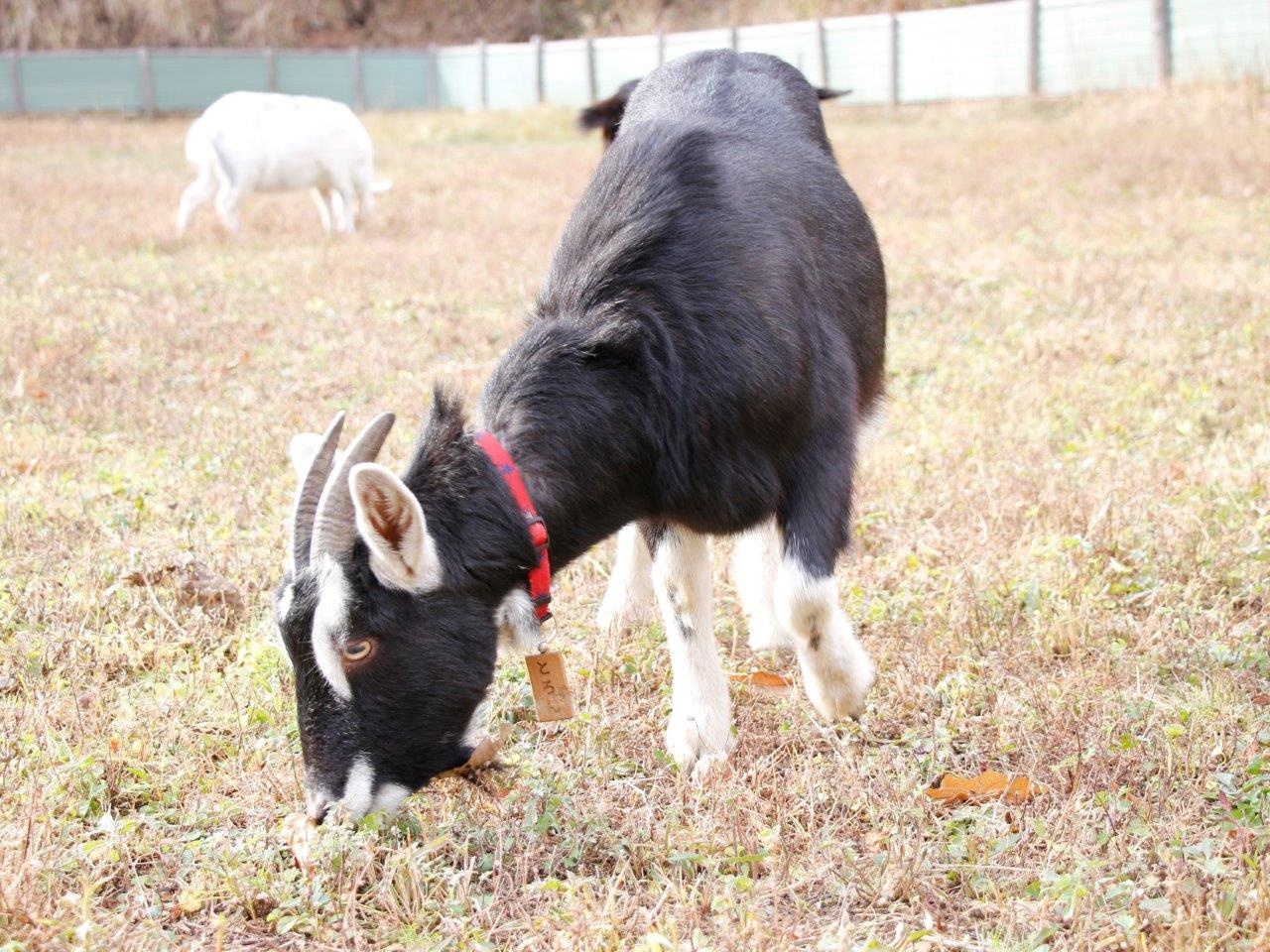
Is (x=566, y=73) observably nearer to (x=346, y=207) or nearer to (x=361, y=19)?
(x=361, y=19)

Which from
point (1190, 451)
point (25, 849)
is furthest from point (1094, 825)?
point (1190, 451)

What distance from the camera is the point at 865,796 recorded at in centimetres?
305

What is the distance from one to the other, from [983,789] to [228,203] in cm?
1052

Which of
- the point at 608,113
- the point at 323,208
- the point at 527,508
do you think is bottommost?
the point at 527,508

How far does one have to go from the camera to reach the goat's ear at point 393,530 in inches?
97.8

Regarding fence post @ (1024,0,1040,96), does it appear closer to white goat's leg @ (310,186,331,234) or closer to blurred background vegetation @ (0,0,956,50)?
blurred background vegetation @ (0,0,956,50)

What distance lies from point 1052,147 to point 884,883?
13856 mm

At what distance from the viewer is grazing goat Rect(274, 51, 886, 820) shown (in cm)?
271

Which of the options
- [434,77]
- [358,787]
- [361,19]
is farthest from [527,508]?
[361,19]

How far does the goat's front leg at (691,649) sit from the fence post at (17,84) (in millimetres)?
29826

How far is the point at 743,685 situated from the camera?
12.5 feet

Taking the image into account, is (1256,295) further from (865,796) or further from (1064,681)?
(865,796)

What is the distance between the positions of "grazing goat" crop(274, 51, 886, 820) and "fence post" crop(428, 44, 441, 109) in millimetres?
29644

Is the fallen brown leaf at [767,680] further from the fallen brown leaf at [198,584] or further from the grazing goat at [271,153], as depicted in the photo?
the grazing goat at [271,153]
